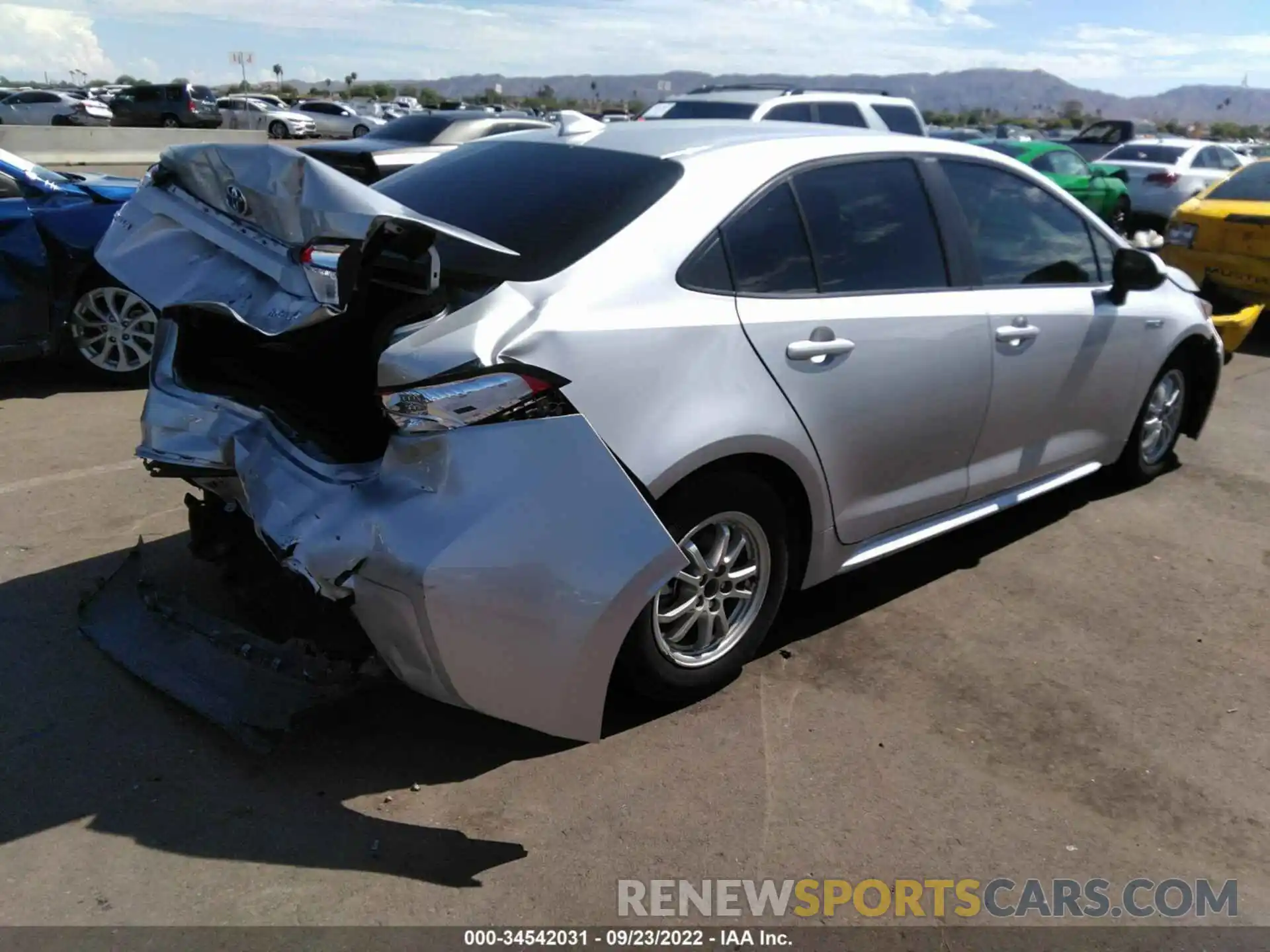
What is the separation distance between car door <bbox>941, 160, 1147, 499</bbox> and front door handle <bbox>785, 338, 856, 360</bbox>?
2.97 ft

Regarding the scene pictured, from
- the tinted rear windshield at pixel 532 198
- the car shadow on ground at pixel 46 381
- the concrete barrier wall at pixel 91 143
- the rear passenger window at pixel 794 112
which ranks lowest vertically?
the concrete barrier wall at pixel 91 143

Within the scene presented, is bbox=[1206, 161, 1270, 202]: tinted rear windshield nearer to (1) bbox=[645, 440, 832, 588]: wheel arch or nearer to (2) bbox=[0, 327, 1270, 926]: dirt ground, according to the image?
(2) bbox=[0, 327, 1270, 926]: dirt ground

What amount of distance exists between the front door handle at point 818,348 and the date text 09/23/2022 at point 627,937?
1.68 m

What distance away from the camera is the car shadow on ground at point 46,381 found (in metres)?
6.79

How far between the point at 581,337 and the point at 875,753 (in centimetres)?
158

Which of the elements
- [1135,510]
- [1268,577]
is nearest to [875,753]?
[1268,577]

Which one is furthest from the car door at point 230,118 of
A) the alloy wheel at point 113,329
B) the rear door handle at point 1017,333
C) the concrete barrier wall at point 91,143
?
the rear door handle at point 1017,333

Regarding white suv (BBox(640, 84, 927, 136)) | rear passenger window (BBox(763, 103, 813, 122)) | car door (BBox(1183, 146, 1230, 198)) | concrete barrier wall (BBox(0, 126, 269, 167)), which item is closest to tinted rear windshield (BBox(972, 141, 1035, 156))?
car door (BBox(1183, 146, 1230, 198))

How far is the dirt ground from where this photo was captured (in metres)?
2.75

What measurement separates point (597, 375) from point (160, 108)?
138 feet

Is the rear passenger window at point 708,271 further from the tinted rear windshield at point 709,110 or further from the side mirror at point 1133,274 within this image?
the tinted rear windshield at point 709,110

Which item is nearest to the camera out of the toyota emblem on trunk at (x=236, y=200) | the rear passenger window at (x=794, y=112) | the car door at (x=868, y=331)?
the toyota emblem on trunk at (x=236, y=200)

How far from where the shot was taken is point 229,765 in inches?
124

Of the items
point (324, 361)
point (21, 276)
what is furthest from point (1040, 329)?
point (21, 276)
